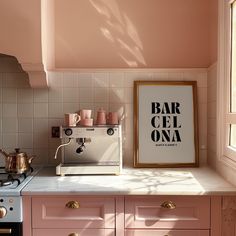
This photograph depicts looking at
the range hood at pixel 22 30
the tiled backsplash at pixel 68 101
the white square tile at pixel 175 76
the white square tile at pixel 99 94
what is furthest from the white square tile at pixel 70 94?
the white square tile at pixel 175 76

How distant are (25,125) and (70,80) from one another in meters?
0.47

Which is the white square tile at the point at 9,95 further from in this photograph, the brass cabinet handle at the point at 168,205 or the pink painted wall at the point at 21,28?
the brass cabinet handle at the point at 168,205

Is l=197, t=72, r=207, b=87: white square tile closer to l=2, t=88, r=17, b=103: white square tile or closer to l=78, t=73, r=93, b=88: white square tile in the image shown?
l=78, t=73, r=93, b=88: white square tile

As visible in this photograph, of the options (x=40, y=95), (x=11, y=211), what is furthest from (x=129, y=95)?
(x=11, y=211)

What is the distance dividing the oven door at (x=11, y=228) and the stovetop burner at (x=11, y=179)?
0.62 ft

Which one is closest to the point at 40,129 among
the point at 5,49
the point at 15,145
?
the point at 15,145

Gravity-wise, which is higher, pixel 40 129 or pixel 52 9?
pixel 52 9

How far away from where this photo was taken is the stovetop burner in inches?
60.1

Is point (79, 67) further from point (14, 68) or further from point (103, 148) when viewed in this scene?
point (103, 148)

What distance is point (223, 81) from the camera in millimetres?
1710

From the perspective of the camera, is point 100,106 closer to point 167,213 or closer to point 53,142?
point 53,142

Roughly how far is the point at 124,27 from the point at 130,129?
2.46 ft

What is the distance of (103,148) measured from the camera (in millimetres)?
1828

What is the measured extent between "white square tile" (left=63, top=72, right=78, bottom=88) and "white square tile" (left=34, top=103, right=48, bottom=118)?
214 millimetres
